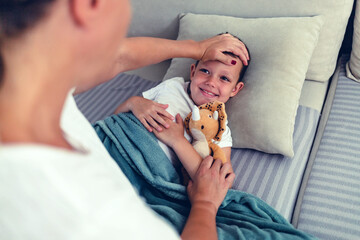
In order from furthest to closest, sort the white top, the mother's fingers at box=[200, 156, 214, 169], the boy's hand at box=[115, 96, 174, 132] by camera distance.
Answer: the white top
the boy's hand at box=[115, 96, 174, 132]
the mother's fingers at box=[200, 156, 214, 169]

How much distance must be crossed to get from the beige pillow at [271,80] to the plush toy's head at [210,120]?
155 mm

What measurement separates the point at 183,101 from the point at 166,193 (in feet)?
1.46

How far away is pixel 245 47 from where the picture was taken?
4.26ft

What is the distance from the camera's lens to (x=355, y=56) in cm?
141

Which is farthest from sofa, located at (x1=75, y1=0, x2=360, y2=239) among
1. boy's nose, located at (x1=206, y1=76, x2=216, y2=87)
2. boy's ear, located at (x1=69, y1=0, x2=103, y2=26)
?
boy's ear, located at (x1=69, y1=0, x2=103, y2=26)

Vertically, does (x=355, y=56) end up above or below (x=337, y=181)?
above

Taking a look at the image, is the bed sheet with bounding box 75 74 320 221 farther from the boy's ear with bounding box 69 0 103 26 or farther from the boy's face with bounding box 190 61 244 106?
the boy's ear with bounding box 69 0 103 26

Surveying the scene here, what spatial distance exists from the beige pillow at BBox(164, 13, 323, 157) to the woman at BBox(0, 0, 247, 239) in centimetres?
76

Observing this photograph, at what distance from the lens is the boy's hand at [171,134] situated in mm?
1081

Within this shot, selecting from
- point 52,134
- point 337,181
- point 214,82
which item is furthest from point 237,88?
point 52,134

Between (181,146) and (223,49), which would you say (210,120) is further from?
(223,49)

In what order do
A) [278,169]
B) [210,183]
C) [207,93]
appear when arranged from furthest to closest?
[207,93] → [278,169] → [210,183]

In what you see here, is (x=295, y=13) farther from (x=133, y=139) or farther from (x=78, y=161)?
(x=78, y=161)

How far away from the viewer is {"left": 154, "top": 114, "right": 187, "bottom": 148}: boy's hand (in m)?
1.08
